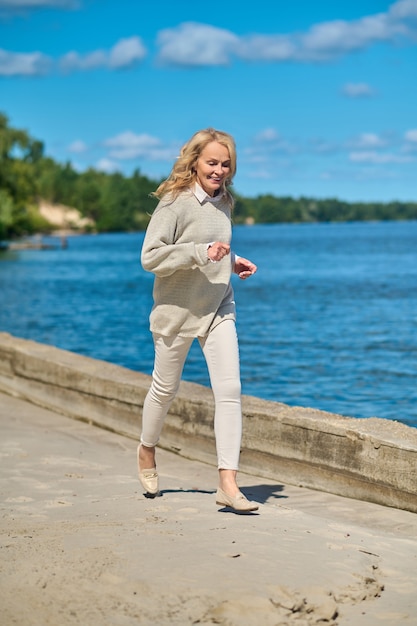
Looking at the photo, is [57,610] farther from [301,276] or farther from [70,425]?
[301,276]

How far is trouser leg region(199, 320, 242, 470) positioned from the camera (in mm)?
5613

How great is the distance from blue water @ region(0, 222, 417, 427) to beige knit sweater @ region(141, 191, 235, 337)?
7488 mm

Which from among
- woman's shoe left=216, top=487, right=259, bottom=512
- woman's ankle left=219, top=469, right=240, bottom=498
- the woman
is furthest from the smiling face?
woman's shoe left=216, top=487, right=259, bottom=512

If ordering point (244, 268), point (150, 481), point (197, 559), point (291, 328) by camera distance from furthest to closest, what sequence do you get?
point (291, 328), point (150, 481), point (244, 268), point (197, 559)

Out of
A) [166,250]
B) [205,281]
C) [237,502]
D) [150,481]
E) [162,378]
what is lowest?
[150,481]

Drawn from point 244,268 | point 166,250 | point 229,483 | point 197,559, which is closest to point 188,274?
point 166,250

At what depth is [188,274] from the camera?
18.3 ft

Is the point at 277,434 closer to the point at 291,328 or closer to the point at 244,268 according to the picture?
the point at 244,268

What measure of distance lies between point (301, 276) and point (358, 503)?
4870cm

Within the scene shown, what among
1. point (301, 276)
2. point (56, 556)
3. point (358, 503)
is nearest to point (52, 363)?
point (358, 503)

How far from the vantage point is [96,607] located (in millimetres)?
3920

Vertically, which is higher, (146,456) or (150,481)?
(146,456)

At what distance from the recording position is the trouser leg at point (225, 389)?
561 cm

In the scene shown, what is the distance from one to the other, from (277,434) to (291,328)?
19.6 meters
